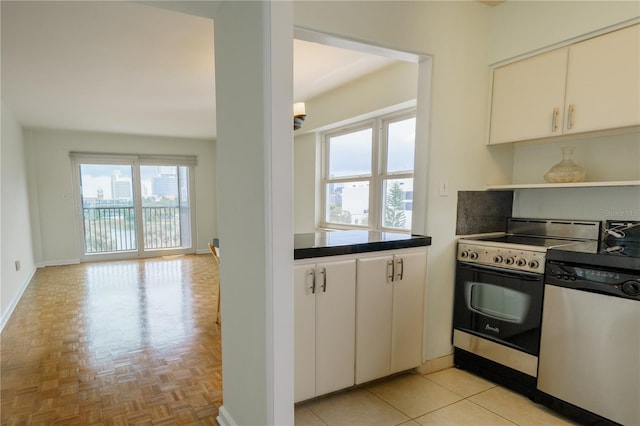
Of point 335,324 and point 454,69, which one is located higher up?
point 454,69

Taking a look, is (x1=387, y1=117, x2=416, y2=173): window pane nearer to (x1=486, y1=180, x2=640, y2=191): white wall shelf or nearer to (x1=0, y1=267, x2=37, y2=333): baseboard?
(x1=486, y1=180, x2=640, y2=191): white wall shelf

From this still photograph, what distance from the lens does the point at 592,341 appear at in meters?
1.67

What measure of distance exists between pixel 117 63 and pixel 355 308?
2865 millimetres

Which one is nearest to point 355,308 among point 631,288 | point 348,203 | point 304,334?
point 304,334

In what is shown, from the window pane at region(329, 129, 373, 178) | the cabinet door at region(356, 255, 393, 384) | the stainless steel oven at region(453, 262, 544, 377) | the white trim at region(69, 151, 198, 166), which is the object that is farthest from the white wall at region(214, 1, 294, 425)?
the white trim at region(69, 151, 198, 166)

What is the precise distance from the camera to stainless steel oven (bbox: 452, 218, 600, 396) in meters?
Answer: 1.93

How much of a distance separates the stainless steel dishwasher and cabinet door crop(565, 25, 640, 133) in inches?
30.9

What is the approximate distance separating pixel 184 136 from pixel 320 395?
19.9 feet

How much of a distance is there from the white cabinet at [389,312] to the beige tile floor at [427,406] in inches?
5.0

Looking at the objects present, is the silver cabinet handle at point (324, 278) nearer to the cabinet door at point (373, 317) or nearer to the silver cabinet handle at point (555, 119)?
the cabinet door at point (373, 317)

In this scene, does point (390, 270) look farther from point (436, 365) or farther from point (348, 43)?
point (348, 43)

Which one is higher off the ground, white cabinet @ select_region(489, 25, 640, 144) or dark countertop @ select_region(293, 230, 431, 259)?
white cabinet @ select_region(489, 25, 640, 144)

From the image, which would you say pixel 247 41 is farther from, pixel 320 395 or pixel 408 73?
pixel 408 73

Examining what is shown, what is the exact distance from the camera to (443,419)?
5.98 ft
